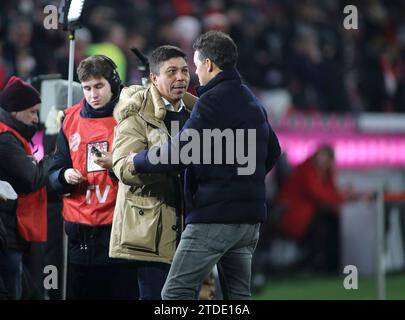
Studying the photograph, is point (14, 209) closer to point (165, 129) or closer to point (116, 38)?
point (165, 129)

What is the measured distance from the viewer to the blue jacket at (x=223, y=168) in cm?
716

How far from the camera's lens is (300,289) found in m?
13.0

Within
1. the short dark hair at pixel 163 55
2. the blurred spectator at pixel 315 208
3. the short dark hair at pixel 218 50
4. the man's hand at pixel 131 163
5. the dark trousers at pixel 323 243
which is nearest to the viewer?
the short dark hair at pixel 218 50

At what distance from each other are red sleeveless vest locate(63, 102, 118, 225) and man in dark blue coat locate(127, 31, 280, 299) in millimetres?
723

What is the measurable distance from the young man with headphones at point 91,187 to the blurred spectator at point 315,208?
20.4 feet

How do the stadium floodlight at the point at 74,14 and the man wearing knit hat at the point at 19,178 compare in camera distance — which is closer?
the man wearing knit hat at the point at 19,178

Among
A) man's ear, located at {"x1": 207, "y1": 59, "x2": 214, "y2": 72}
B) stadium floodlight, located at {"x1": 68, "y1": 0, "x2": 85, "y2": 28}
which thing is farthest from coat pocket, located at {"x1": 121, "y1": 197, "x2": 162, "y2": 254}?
stadium floodlight, located at {"x1": 68, "y1": 0, "x2": 85, "y2": 28}

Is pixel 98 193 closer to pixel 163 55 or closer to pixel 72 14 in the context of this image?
pixel 163 55

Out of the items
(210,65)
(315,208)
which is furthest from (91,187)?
(315,208)

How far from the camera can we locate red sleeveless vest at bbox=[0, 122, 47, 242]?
844 cm

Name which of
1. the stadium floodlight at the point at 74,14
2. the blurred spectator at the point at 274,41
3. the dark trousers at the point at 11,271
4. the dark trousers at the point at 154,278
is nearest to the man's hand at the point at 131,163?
the dark trousers at the point at 154,278

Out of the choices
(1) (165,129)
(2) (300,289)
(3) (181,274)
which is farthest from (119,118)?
(2) (300,289)

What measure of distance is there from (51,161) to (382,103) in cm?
1106

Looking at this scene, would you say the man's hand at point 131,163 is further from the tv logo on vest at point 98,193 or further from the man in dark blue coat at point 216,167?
the tv logo on vest at point 98,193
